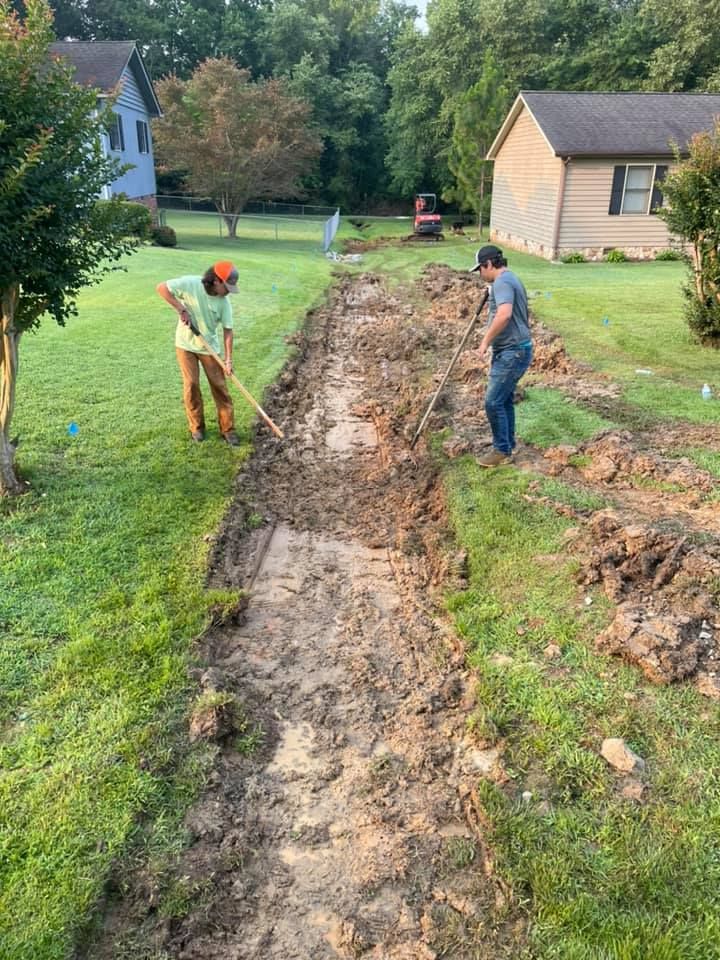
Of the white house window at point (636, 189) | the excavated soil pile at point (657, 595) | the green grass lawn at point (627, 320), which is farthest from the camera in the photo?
the white house window at point (636, 189)

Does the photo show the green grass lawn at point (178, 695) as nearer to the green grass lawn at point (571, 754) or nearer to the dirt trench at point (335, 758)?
the green grass lawn at point (571, 754)

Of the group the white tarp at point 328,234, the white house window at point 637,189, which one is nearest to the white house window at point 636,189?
the white house window at point 637,189

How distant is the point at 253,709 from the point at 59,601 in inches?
63.2

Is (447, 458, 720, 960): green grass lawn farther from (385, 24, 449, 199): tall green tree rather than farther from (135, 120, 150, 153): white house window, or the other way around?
(385, 24, 449, 199): tall green tree

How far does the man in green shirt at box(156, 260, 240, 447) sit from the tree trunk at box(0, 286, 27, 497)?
5.13 feet

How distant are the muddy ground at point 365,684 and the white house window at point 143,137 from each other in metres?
28.2

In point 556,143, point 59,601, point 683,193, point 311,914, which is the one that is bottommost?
point 311,914

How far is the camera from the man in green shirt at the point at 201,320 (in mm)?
6781

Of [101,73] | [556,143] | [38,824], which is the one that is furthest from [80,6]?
[38,824]

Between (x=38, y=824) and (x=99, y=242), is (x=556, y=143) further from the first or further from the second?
(x=38, y=824)

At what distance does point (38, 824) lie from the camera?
308 centimetres

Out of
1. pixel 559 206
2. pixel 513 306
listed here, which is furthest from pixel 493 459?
pixel 559 206

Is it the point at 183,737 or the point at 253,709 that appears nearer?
the point at 183,737

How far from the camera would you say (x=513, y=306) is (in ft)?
20.7
